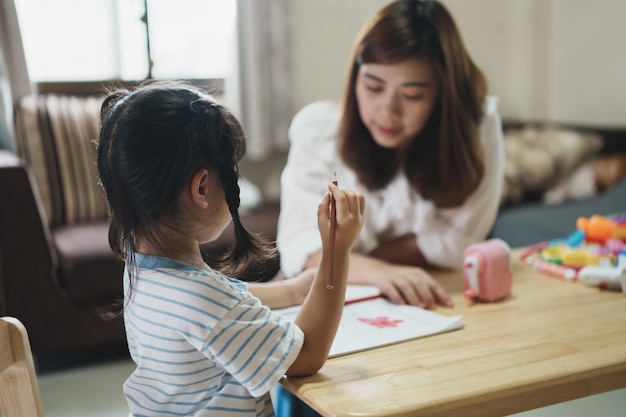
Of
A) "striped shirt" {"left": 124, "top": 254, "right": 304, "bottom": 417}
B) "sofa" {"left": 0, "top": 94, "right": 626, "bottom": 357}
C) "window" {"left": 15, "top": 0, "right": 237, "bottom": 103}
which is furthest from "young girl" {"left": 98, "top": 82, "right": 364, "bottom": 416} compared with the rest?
"window" {"left": 15, "top": 0, "right": 237, "bottom": 103}

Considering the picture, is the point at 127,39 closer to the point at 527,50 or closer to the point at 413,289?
the point at 527,50

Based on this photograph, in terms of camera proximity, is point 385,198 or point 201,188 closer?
point 201,188

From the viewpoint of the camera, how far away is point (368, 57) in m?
1.55

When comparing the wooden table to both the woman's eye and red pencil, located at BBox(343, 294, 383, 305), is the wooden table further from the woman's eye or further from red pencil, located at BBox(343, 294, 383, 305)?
the woman's eye

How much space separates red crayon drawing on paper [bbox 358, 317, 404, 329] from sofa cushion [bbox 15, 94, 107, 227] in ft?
6.40

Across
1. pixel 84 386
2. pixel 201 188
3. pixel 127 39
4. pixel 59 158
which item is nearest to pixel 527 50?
pixel 127 39

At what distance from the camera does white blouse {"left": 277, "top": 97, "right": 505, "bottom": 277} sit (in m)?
1.65

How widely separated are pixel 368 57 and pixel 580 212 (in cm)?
169

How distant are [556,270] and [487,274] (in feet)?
0.86

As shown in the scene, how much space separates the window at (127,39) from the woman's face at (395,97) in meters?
2.00

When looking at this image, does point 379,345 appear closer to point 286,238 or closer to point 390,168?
point 286,238

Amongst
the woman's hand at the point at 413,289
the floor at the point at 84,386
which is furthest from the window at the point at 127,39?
the woman's hand at the point at 413,289

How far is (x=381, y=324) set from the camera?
3.85ft

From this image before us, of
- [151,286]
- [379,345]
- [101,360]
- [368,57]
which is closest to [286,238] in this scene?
[368,57]
